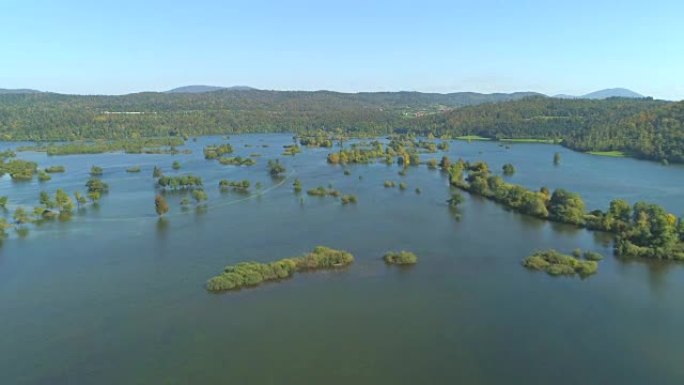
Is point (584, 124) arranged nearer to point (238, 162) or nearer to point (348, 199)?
point (238, 162)

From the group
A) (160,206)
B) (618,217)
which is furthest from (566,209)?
(160,206)

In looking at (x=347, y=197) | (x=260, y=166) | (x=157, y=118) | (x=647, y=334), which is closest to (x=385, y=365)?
(x=647, y=334)

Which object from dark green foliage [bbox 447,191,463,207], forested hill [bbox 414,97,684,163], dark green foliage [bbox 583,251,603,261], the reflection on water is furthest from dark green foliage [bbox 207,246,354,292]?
forested hill [bbox 414,97,684,163]

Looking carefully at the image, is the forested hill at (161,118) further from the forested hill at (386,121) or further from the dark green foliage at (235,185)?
the dark green foliage at (235,185)

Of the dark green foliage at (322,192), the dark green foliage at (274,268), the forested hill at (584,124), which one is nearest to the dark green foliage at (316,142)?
the forested hill at (584,124)

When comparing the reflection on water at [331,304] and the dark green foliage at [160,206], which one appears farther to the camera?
the dark green foliage at [160,206]

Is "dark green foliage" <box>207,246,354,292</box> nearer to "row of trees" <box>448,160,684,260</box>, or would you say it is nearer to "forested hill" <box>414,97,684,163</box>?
"row of trees" <box>448,160,684,260</box>

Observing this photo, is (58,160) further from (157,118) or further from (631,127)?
(631,127)
